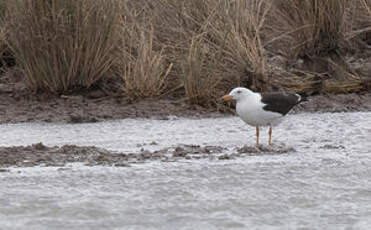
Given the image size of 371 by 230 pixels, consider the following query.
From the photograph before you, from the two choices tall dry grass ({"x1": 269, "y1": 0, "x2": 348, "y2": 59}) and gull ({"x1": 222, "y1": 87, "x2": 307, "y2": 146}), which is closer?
gull ({"x1": 222, "y1": 87, "x2": 307, "y2": 146})

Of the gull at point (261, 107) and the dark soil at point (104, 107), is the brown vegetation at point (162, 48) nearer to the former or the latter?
the dark soil at point (104, 107)

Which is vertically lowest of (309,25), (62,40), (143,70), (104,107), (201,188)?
(201,188)

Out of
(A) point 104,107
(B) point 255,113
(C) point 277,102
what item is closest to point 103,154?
(B) point 255,113

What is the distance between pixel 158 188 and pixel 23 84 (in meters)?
4.81

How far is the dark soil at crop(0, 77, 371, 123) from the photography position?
1047 centimetres

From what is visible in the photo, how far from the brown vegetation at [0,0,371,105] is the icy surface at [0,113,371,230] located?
4.62 ft

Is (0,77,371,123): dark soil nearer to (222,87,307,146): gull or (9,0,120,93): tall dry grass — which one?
(9,0,120,93): tall dry grass

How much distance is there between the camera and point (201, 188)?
7387 millimetres

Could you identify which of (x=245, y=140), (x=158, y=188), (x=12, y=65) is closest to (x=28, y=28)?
(x=12, y=65)

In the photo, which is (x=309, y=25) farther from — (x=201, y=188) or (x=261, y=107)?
(x=201, y=188)

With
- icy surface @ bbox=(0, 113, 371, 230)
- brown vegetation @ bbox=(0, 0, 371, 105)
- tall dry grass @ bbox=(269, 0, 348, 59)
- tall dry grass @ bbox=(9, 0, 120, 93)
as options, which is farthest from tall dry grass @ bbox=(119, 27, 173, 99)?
tall dry grass @ bbox=(269, 0, 348, 59)

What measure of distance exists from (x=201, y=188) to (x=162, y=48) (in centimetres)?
388

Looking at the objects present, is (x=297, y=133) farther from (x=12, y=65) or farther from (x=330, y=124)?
(x=12, y=65)

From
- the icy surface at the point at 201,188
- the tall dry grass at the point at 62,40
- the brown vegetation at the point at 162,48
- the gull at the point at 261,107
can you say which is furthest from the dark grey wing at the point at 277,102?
the tall dry grass at the point at 62,40
